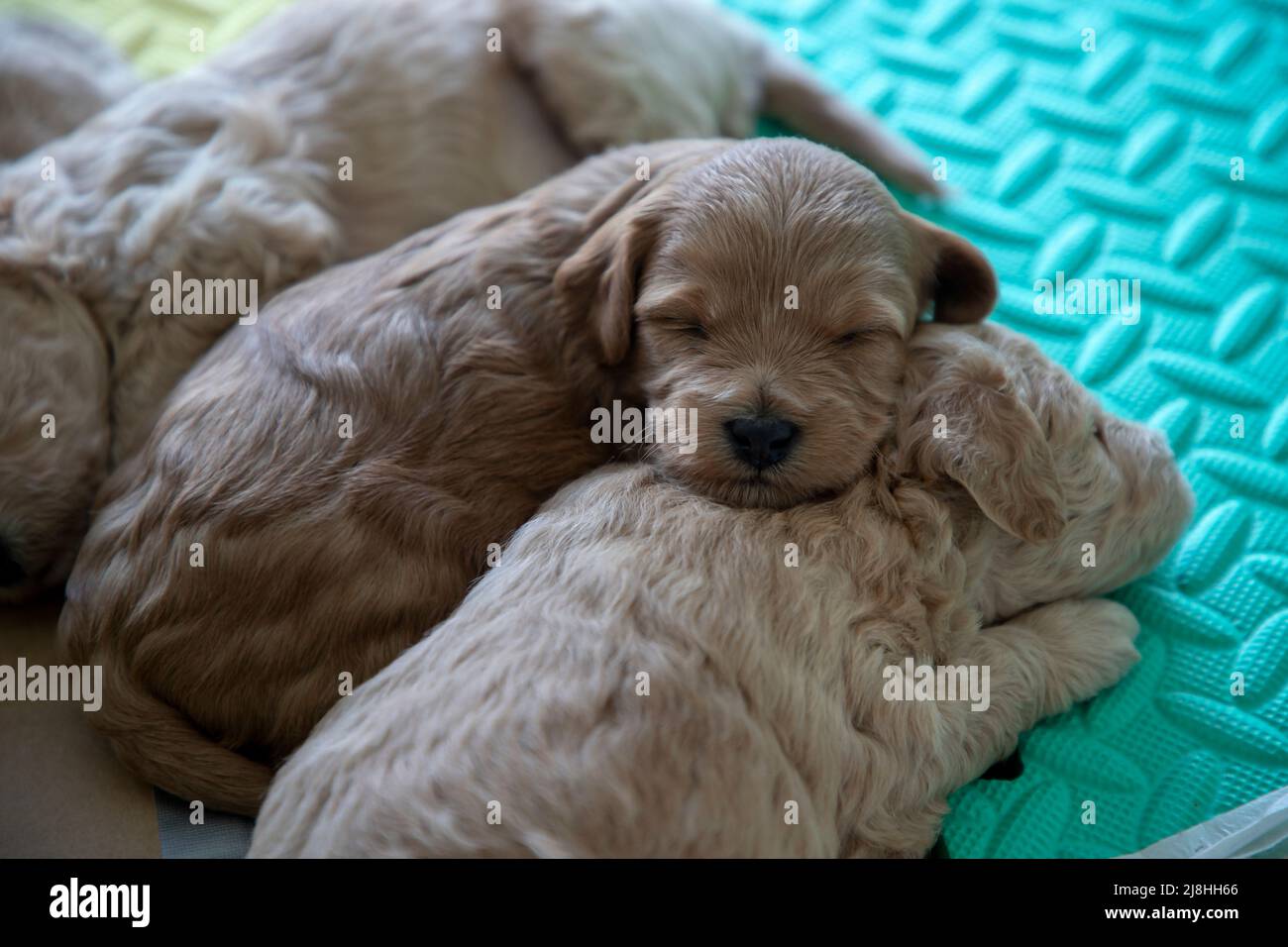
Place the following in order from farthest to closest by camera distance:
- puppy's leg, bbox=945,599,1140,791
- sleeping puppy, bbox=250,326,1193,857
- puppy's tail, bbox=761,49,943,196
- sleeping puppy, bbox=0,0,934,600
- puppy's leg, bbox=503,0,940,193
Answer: puppy's tail, bbox=761,49,943,196, puppy's leg, bbox=503,0,940,193, sleeping puppy, bbox=0,0,934,600, puppy's leg, bbox=945,599,1140,791, sleeping puppy, bbox=250,326,1193,857

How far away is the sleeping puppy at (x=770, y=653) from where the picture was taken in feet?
6.08

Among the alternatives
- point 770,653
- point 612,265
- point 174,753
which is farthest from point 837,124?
point 174,753

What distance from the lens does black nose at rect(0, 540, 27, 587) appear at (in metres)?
2.55

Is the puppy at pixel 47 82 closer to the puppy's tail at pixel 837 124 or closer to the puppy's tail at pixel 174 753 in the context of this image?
the puppy's tail at pixel 174 753

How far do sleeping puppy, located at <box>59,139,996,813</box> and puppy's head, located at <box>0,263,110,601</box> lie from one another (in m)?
0.18

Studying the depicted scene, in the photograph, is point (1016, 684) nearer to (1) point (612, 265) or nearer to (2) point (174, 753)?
(1) point (612, 265)

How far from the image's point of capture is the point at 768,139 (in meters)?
2.43

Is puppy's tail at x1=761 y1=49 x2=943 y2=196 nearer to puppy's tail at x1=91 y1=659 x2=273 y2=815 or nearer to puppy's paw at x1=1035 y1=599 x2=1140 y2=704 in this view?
puppy's paw at x1=1035 y1=599 x2=1140 y2=704

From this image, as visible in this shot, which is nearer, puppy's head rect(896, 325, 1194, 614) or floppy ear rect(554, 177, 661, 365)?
puppy's head rect(896, 325, 1194, 614)

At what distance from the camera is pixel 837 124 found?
3.38m

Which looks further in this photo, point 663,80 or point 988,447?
point 663,80

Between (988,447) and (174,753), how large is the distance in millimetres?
1606

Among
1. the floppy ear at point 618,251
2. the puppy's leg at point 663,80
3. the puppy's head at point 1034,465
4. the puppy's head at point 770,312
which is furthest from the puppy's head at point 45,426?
the puppy's head at point 1034,465

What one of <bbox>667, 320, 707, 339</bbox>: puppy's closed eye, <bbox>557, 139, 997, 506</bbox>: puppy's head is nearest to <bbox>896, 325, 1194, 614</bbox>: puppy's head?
<bbox>557, 139, 997, 506</bbox>: puppy's head
